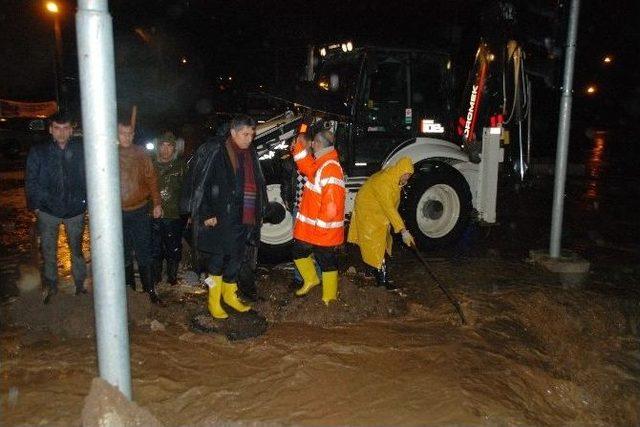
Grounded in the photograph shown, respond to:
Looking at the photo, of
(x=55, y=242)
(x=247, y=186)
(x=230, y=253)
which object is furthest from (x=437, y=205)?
(x=55, y=242)

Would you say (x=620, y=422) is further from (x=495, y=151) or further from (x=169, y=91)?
(x=169, y=91)

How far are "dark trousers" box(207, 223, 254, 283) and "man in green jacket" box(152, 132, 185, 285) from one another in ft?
3.54

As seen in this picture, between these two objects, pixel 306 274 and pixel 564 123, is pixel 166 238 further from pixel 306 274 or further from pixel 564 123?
pixel 564 123

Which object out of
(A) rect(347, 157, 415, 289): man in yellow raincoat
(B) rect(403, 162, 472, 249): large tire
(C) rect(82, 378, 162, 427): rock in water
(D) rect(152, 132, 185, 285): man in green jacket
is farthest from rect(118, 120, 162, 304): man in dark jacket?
(B) rect(403, 162, 472, 249): large tire

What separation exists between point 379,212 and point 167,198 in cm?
221

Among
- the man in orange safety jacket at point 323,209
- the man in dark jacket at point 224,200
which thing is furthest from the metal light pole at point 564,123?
the man in dark jacket at point 224,200

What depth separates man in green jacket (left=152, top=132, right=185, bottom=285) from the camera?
544cm

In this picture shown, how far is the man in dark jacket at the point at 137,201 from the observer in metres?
4.75

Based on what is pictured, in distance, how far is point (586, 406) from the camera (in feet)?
12.1

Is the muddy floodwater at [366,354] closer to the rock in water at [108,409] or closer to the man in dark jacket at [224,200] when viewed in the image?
the rock in water at [108,409]

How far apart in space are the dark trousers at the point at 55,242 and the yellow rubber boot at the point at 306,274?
2037 mm

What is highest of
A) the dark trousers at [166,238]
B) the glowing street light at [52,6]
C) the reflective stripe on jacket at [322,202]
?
the glowing street light at [52,6]

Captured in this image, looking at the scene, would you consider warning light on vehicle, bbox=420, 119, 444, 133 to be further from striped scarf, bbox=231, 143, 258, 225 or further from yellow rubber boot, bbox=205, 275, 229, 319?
yellow rubber boot, bbox=205, 275, 229, 319

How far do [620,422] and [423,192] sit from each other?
387 centimetres
